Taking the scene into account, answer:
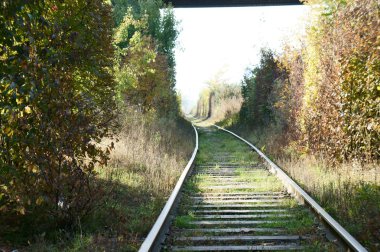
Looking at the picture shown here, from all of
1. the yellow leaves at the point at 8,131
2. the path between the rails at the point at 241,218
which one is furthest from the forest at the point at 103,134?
the path between the rails at the point at 241,218

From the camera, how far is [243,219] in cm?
638

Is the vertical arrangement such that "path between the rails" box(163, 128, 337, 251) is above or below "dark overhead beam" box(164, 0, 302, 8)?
below

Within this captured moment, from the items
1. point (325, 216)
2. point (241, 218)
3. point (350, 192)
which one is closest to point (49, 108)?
point (241, 218)

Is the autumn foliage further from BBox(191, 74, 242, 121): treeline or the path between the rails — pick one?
BBox(191, 74, 242, 121): treeline

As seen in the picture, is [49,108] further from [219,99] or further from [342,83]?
[219,99]

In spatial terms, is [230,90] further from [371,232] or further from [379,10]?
[371,232]

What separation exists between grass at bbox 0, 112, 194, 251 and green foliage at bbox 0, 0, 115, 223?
314mm

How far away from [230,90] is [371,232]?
4024 cm

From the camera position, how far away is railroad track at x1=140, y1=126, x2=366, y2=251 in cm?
507

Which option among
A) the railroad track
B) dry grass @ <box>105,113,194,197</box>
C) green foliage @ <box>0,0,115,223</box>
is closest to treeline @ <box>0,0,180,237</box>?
green foliage @ <box>0,0,115,223</box>

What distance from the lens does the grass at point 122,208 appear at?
4996 millimetres

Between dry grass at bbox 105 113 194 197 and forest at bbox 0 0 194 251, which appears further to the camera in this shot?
dry grass at bbox 105 113 194 197

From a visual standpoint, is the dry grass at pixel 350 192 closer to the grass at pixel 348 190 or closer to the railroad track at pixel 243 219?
the grass at pixel 348 190

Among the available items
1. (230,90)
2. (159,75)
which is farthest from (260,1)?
(230,90)
